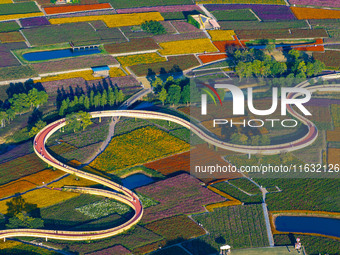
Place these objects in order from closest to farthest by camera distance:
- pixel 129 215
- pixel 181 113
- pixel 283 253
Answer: pixel 283 253, pixel 129 215, pixel 181 113

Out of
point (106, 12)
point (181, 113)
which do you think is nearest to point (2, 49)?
point (106, 12)

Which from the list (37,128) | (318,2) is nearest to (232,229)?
(37,128)

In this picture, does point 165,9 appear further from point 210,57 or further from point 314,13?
point 314,13

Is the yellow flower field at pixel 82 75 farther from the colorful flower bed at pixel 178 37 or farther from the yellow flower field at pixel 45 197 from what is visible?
the yellow flower field at pixel 45 197

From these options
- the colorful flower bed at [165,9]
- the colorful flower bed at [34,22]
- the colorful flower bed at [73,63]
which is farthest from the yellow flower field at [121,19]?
the colorful flower bed at [73,63]

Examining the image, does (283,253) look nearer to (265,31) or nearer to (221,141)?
(221,141)

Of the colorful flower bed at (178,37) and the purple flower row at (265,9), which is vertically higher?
the purple flower row at (265,9)

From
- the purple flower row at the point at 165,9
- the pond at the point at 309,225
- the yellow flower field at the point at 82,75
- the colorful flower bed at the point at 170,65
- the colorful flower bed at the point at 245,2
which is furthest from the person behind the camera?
the colorful flower bed at the point at 245,2
